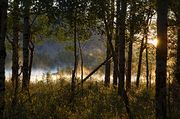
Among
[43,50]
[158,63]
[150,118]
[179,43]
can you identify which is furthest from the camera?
→ [43,50]

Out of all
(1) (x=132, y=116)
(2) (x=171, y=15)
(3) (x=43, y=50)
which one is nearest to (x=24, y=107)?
(1) (x=132, y=116)

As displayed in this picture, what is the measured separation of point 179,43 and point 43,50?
459ft

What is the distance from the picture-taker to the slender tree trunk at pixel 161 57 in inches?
488

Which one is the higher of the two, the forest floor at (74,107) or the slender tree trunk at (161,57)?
the slender tree trunk at (161,57)

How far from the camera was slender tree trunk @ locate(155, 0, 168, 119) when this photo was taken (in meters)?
12.4

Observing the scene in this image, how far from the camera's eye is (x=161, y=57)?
12.5 meters

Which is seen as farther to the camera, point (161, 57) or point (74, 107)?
point (74, 107)

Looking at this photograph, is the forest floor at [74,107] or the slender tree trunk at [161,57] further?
the forest floor at [74,107]

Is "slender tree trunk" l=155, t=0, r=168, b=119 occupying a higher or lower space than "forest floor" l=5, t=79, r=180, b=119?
higher

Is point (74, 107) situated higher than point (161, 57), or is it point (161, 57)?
point (161, 57)

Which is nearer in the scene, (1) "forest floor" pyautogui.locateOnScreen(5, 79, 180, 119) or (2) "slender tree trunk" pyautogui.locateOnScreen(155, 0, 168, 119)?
(2) "slender tree trunk" pyautogui.locateOnScreen(155, 0, 168, 119)

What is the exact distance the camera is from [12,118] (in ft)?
43.4

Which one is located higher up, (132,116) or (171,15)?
(171,15)

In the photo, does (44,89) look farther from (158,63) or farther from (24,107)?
(158,63)
